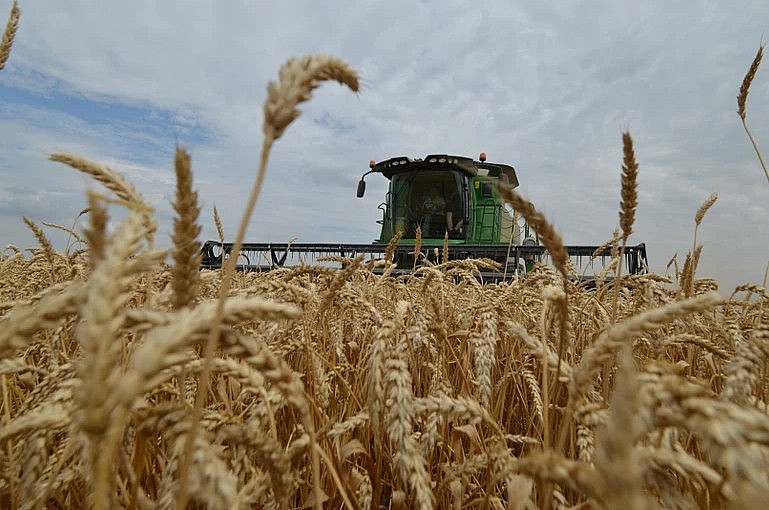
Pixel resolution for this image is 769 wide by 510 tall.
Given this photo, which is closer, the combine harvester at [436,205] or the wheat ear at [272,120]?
the wheat ear at [272,120]

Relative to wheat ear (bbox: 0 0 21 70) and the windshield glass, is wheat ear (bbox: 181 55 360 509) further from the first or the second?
the windshield glass

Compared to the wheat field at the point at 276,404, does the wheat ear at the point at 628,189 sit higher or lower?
higher

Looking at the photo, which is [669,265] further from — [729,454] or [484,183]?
[484,183]

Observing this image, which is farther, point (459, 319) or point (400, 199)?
point (400, 199)

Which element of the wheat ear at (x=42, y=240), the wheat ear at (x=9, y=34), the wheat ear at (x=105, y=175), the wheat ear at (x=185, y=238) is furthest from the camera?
the wheat ear at (x=42, y=240)

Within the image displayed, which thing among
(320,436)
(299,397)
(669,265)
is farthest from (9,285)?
(669,265)

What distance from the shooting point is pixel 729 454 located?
38cm

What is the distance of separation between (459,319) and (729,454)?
2.14 meters

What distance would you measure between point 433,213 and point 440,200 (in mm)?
449

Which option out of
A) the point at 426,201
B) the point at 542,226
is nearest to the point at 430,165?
the point at 426,201

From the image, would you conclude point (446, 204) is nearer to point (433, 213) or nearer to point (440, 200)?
point (440, 200)

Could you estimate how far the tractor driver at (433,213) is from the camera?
1250cm

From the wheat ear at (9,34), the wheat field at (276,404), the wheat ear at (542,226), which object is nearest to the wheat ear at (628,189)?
the wheat field at (276,404)

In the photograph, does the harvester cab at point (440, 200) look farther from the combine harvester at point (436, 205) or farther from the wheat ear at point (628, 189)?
the wheat ear at point (628, 189)
